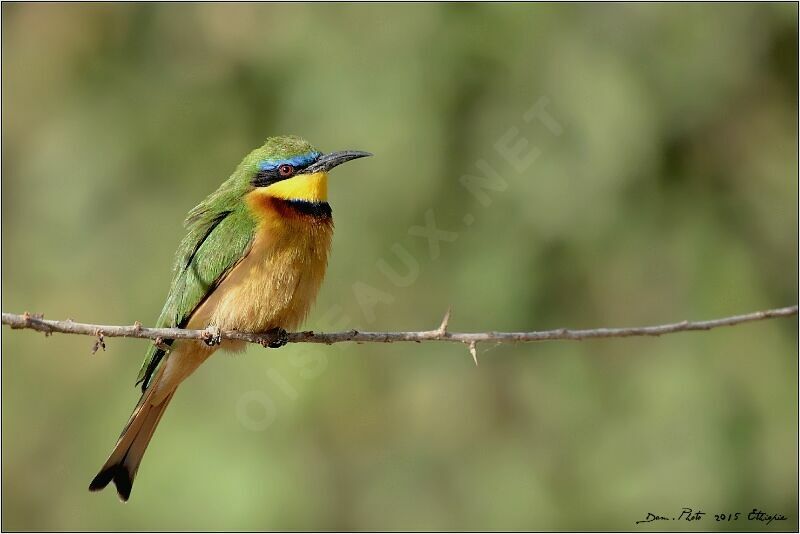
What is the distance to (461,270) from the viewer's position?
365 centimetres

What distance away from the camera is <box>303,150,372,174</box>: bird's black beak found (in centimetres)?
299

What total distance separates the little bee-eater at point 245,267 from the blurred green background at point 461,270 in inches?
22.2

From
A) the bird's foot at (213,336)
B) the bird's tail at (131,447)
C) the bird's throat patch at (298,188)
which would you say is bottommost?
the bird's tail at (131,447)

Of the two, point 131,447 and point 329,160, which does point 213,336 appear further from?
point 329,160

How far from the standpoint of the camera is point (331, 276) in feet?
12.1

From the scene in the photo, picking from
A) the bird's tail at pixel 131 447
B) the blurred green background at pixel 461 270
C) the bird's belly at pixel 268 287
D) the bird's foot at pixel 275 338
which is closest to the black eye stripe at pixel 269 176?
the bird's belly at pixel 268 287

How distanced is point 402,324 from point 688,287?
108 centimetres

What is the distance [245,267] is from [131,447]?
0.66 meters

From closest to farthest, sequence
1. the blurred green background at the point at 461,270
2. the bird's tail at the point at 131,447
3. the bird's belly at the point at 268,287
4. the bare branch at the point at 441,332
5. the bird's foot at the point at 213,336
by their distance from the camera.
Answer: the bare branch at the point at 441,332 < the bird's foot at the point at 213,336 < the bird's belly at the point at 268,287 < the bird's tail at the point at 131,447 < the blurred green background at the point at 461,270

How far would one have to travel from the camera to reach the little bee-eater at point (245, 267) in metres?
2.86

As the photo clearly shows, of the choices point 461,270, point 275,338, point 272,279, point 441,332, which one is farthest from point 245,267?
point 461,270

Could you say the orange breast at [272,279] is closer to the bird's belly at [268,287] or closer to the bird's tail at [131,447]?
the bird's belly at [268,287]

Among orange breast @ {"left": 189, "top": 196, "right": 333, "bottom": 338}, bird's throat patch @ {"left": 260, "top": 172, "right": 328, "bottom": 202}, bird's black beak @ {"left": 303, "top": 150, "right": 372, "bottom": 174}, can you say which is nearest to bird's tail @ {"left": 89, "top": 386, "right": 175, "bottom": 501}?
orange breast @ {"left": 189, "top": 196, "right": 333, "bottom": 338}

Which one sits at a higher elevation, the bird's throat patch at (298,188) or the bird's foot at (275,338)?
the bird's throat patch at (298,188)
